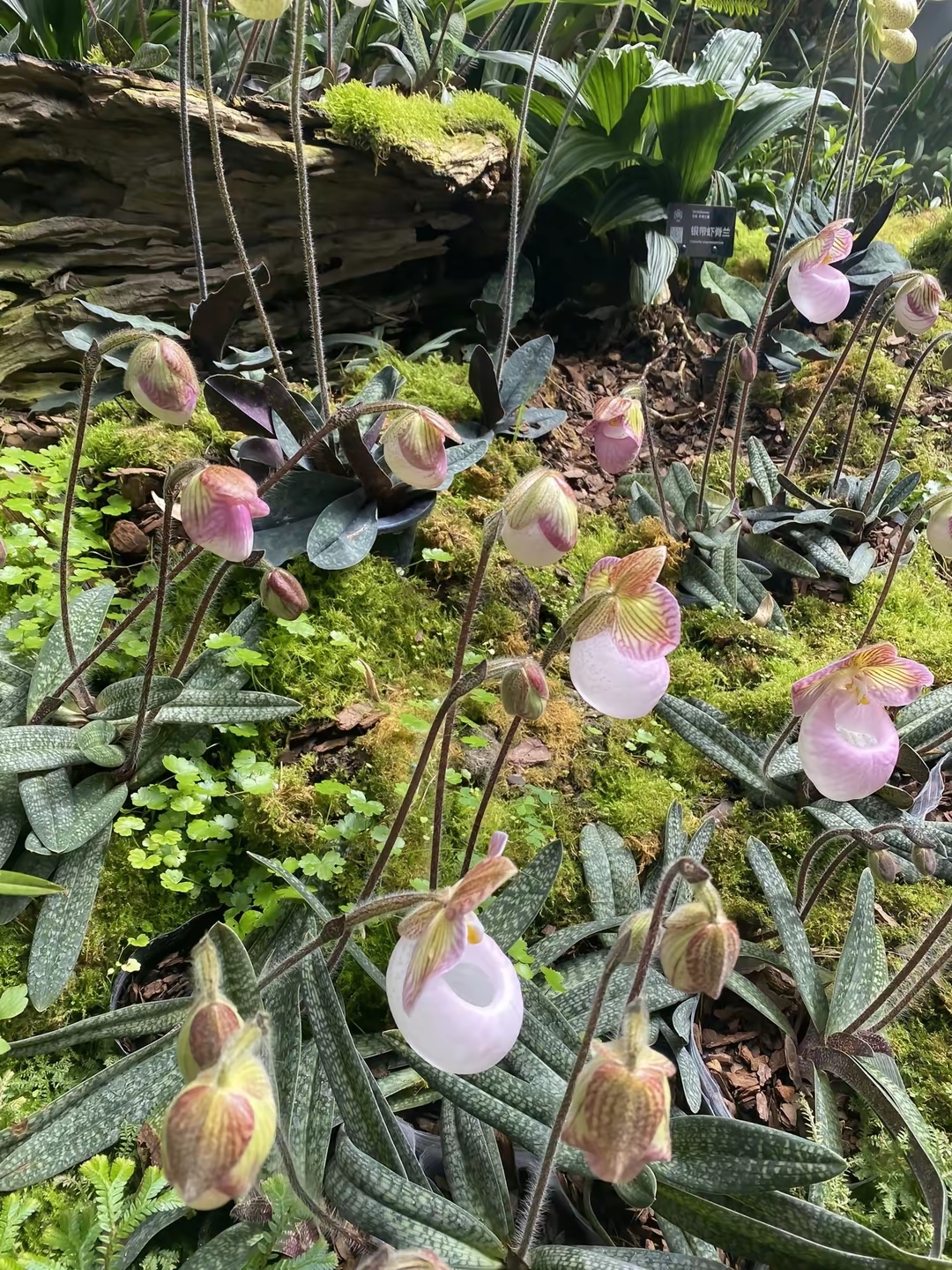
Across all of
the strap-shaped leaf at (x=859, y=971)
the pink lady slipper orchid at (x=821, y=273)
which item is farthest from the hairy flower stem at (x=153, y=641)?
the pink lady slipper orchid at (x=821, y=273)

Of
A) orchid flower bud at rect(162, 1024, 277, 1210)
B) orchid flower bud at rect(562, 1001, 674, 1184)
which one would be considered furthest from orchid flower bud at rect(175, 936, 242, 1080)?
orchid flower bud at rect(562, 1001, 674, 1184)

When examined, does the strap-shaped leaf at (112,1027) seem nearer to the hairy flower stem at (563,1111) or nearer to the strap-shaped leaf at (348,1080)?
the strap-shaped leaf at (348,1080)

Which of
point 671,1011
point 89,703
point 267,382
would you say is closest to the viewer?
point 671,1011

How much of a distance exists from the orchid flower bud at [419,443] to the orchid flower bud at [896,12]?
68.9 inches

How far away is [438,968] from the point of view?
2.14ft

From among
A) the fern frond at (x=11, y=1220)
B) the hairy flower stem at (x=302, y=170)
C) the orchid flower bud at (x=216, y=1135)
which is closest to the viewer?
the orchid flower bud at (x=216, y=1135)

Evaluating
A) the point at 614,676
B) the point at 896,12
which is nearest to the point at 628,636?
the point at 614,676

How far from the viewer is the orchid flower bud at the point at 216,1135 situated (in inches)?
20.9

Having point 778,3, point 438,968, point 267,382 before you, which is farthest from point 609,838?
point 778,3

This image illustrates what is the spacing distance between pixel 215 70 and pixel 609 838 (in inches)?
108

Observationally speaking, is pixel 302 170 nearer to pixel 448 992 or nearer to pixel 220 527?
pixel 220 527

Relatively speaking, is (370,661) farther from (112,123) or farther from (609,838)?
(112,123)

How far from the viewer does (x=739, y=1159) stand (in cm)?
80

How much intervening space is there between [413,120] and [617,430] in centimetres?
143
